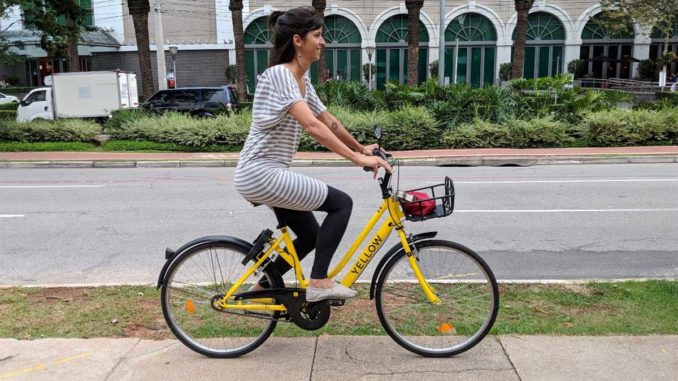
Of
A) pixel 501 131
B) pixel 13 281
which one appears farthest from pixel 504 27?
pixel 13 281

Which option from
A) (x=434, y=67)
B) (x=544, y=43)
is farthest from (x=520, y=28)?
(x=544, y=43)

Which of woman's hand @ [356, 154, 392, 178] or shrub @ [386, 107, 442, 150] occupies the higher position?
woman's hand @ [356, 154, 392, 178]

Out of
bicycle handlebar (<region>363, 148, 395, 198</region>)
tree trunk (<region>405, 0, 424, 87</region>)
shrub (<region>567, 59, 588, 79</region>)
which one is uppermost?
tree trunk (<region>405, 0, 424, 87</region>)

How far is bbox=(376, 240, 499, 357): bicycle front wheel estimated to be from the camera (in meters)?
3.72

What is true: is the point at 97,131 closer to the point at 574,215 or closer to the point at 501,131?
the point at 501,131

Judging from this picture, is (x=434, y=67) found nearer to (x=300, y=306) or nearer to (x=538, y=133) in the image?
(x=538, y=133)

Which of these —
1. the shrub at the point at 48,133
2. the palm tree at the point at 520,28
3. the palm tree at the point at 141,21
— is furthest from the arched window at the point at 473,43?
the shrub at the point at 48,133

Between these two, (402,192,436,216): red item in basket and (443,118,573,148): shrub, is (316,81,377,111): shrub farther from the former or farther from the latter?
(402,192,436,216): red item in basket

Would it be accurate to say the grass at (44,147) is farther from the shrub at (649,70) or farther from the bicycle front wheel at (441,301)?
the shrub at (649,70)

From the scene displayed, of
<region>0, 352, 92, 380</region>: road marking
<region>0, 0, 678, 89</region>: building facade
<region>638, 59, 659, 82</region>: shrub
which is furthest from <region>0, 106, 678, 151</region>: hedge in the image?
<region>638, 59, 659, 82</region>: shrub

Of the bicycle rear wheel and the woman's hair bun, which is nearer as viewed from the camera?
the woman's hair bun

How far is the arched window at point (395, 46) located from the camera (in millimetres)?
47219

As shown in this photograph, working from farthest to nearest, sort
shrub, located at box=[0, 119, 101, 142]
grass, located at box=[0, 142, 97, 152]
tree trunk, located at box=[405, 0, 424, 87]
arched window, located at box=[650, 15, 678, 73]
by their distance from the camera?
arched window, located at box=[650, 15, 678, 73] → tree trunk, located at box=[405, 0, 424, 87] → shrub, located at box=[0, 119, 101, 142] → grass, located at box=[0, 142, 97, 152]

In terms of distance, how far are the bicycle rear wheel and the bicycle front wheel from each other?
2.39ft
